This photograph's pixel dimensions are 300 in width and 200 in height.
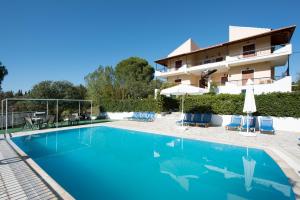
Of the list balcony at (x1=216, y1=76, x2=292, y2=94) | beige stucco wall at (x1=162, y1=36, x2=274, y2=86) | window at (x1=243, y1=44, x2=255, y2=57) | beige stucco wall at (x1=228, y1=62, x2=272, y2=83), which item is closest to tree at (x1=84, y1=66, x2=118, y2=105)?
beige stucco wall at (x1=162, y1=36, x2=274, y2=86)

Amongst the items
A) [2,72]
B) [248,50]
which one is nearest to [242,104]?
[248,50]

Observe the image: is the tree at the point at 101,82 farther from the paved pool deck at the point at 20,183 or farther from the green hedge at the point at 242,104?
the paved pool deck at the point at 20,183

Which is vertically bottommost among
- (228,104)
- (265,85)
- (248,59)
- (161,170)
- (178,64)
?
(161,170)

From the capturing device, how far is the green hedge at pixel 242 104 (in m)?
12.6

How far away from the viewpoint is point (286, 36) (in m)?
19.9

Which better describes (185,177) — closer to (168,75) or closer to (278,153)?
(278,153)

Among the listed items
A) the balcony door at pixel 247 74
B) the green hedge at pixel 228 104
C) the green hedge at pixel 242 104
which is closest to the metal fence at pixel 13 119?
the green hedge at pixel 228 104

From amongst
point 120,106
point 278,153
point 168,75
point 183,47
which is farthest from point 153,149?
point 183,47

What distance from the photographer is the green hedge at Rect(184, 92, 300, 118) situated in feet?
41.2

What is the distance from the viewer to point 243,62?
20641 millimetres

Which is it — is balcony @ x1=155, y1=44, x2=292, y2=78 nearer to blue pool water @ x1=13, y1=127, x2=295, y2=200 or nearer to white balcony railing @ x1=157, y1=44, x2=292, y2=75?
white balcony railing @ x1=157, y1=44, x2=292, y2=75

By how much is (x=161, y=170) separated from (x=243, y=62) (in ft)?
62.4

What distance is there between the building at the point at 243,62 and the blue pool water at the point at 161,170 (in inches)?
493

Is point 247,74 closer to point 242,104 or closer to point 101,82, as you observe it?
point 242,104
